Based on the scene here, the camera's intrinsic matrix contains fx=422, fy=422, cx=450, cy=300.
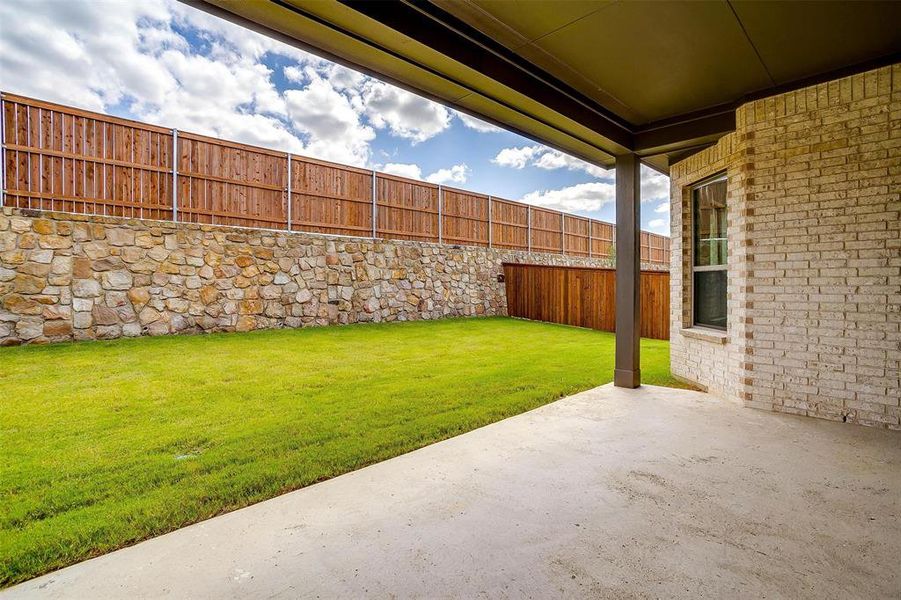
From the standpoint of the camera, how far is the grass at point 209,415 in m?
2.03

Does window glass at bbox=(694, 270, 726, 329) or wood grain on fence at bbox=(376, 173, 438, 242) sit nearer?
window glass at bbox=(694, 270, 726, 329)

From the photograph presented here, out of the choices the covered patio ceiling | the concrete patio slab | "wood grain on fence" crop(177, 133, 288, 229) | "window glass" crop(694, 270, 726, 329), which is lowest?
the concrete patio slab

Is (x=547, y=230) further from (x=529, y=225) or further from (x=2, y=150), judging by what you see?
(x=2, y=150)

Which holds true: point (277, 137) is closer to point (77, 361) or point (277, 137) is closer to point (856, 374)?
point (77, 361)

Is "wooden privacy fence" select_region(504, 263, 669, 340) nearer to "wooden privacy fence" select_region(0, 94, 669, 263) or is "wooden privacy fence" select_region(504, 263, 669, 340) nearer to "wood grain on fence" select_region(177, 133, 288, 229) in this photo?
"wooden privacy fence" select_region(0, 94, 669, 263)

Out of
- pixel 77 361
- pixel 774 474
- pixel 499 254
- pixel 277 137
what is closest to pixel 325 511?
pixel 774 474

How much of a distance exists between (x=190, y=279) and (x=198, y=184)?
1728mm

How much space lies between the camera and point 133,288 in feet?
22.5

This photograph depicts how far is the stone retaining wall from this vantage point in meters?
6.09

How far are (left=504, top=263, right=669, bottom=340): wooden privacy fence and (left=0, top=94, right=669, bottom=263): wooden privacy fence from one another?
2034mm

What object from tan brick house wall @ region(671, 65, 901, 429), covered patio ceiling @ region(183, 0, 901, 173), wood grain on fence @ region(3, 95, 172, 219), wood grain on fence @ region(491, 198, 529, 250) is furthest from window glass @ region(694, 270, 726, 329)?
wood grain on fence @ region(3, 95, 172, 219)

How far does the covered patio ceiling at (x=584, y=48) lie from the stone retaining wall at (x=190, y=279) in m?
6.20

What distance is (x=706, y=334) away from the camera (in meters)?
4.37

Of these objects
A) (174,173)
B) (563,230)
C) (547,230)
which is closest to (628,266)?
(174,173)
